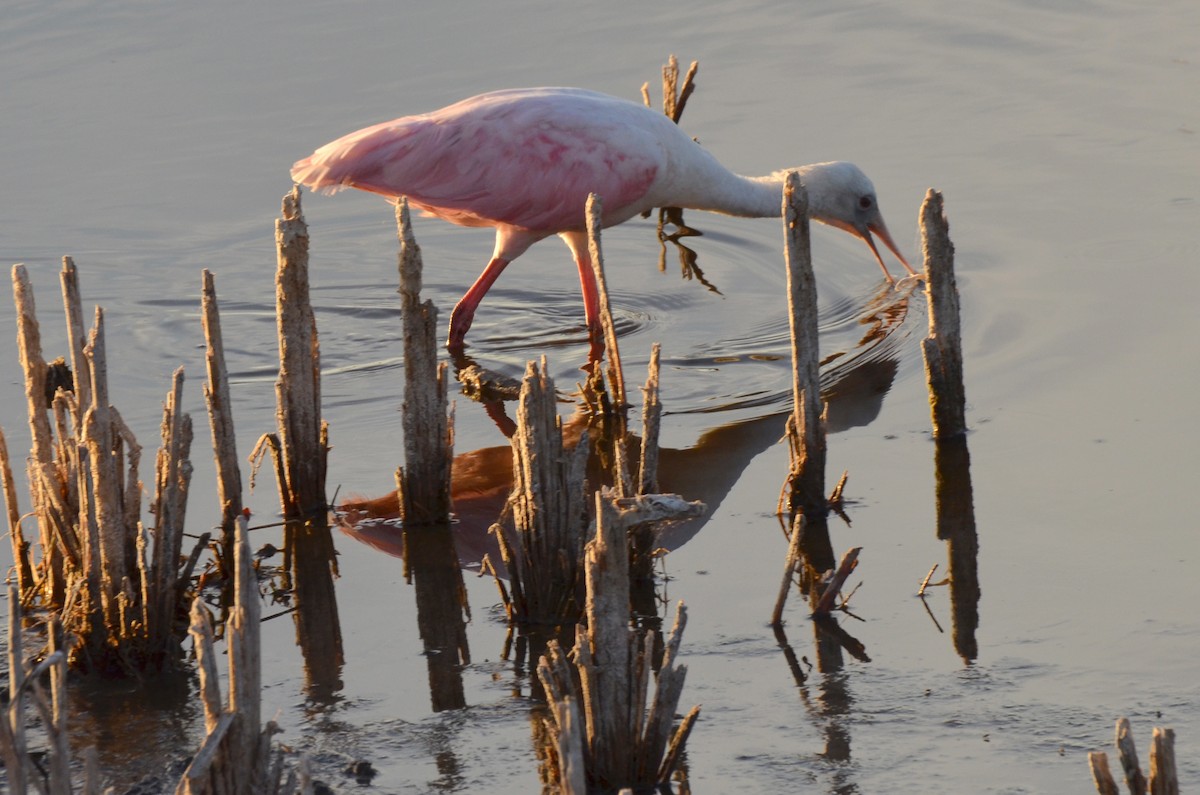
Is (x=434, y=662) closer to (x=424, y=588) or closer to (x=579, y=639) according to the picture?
(x=424, y=588)

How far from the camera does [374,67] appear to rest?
17.5 metres

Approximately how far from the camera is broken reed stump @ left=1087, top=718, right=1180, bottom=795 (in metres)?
4.88

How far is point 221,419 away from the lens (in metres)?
7.87

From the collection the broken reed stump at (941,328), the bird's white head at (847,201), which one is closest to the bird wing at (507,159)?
the bird's white head at (847,201)

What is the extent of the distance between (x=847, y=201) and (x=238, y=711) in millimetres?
8681

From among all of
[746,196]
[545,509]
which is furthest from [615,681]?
[746,196]

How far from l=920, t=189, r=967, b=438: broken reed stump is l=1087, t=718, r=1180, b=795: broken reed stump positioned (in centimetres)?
426

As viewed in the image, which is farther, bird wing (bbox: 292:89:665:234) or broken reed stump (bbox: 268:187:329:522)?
bird wing (bbox: 292:89:665:234)

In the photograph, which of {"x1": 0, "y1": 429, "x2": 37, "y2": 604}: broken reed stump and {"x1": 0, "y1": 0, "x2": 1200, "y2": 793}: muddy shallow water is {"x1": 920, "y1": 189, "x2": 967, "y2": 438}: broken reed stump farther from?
{"x1": 0, "y1": 429, "x2": 37, "y2": 604}: broken reed stump

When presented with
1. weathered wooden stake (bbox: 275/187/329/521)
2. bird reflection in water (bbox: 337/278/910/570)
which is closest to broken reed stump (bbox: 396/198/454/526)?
bird reflection in water (bbox: 337/278/910/570)

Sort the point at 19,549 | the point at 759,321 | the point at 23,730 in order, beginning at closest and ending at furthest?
the point at 23,730, the point at 19,549, the point at 759,321

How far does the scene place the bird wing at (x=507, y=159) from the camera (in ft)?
37.9

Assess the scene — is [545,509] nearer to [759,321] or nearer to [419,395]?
[419,395]

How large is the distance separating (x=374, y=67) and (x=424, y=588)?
33.3ft
